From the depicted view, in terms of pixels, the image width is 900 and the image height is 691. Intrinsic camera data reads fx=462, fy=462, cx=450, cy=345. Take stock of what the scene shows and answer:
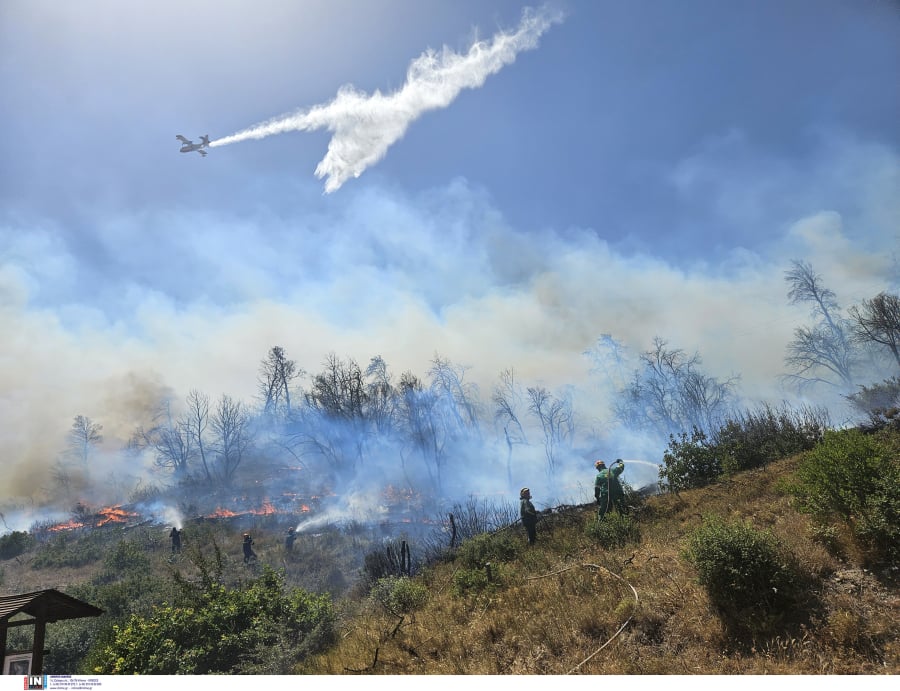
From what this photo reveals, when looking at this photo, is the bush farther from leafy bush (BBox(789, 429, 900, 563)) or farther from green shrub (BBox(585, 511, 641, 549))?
green shrub (BBox(585, 511, 641, 549))

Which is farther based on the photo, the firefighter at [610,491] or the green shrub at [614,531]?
the firefighter at [610,491]

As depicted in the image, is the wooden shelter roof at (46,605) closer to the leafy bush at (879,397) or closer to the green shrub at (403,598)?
the green shrub at (403,598)

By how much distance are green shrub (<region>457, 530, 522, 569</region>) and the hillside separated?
46 mm

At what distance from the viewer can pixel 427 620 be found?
920 cm

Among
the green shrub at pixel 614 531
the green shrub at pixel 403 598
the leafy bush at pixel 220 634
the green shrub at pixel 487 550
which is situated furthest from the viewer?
the green shrub at pixel 487 550

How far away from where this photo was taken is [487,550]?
13.2 metres

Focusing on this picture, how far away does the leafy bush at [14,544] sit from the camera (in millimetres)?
29877

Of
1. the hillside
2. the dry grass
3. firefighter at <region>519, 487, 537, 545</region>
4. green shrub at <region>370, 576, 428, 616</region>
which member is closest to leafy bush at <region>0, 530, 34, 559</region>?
the hillside

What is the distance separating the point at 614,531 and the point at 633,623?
4.75 meters

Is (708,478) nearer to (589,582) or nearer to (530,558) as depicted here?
(530,558)

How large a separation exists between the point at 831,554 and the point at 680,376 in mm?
41514

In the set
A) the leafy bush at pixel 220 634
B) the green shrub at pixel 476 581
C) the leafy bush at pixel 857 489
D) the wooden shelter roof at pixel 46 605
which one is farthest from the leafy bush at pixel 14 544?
the leafy bush at pixel 857 489

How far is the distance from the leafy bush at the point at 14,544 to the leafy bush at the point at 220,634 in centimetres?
2965

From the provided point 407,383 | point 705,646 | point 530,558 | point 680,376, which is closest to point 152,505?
point 407,383
